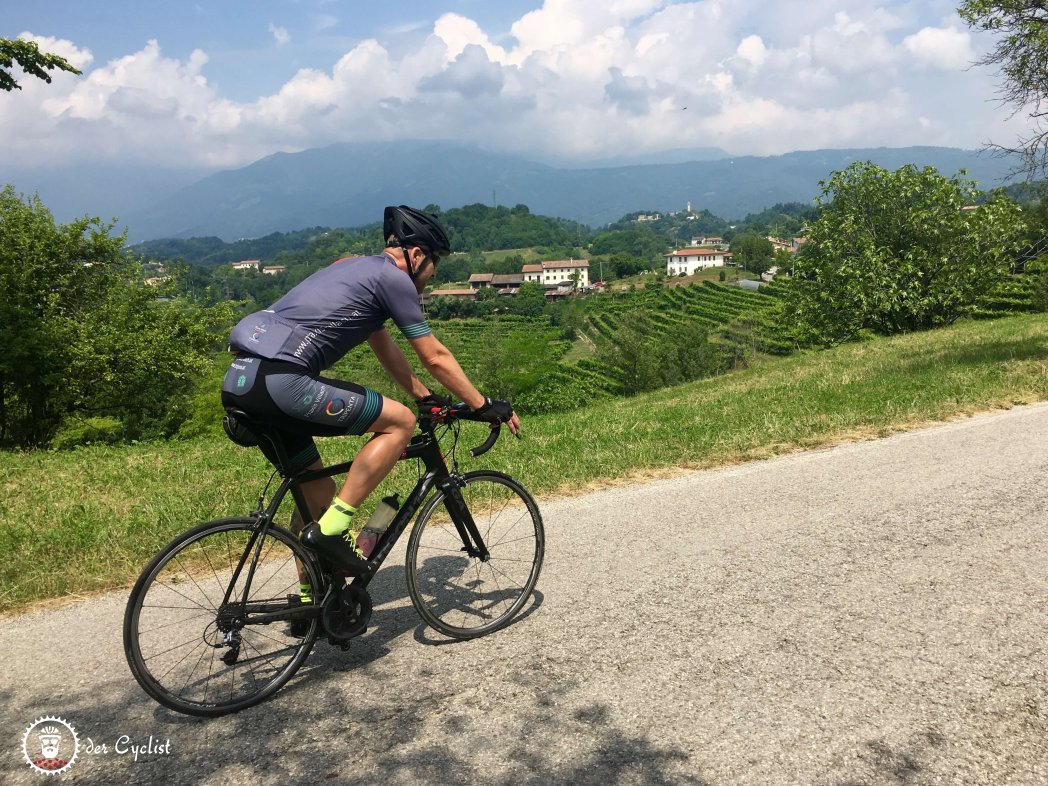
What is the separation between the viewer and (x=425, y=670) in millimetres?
3359

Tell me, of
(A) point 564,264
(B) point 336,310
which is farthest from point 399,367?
(A) point 564,264

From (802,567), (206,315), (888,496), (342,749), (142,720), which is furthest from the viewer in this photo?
(206,315)

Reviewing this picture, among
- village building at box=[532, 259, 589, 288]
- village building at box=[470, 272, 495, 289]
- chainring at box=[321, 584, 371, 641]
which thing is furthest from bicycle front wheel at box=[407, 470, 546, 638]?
village building at box=[532, 259, 589, 288]

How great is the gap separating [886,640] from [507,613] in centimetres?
199

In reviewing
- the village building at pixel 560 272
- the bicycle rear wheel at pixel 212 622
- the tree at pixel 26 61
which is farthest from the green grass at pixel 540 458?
the village building at pixel 560 272

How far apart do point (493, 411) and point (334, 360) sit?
0.86 m

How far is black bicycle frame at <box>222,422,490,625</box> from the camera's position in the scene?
327 centimetres

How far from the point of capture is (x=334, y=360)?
3.32 metres

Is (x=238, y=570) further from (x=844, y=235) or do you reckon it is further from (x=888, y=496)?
(x=844, y=235)

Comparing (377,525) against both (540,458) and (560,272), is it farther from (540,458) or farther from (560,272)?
(560,272)

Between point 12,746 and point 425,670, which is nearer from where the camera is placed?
point 12,746

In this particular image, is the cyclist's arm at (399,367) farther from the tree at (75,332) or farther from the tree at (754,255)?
the tree at (754,255)

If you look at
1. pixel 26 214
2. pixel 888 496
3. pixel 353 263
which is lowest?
pixel 888 496

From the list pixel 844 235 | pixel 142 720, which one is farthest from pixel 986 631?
pixel 844 235
